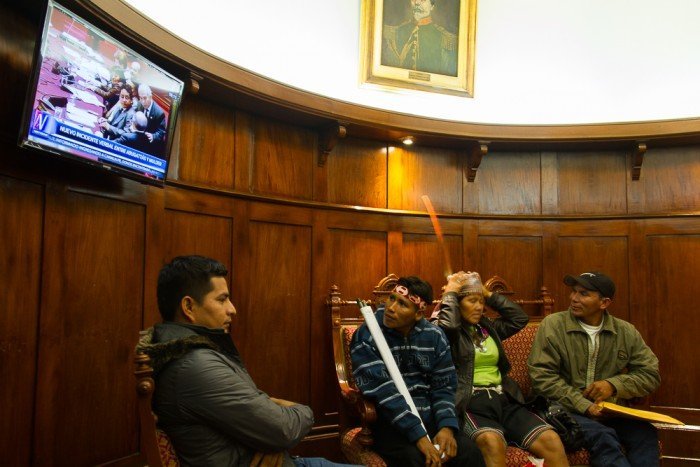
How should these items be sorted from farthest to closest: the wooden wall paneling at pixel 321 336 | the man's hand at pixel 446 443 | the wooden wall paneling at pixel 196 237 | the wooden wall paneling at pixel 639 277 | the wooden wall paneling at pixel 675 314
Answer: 1. the wooden wall paneling at pixel 639 277
2. the wooden wall paneling at pixel 675 314
3. the wooden wall paneling at pixel 321 336
4. the wooden wall paneling at pixel 196 237
5. the man's hand at pixel 446 443

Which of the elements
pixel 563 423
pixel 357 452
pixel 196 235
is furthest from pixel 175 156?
pixel 563 423

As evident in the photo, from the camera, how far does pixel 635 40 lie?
4.37m

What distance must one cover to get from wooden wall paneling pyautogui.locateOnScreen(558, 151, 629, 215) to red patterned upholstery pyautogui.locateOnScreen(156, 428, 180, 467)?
3743mm

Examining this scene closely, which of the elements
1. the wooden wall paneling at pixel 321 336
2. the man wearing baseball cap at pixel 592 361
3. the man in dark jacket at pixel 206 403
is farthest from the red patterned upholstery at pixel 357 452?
the man wearing baseball cap at pixel 592 361

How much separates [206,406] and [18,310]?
126 cm

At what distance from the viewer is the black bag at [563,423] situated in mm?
2650

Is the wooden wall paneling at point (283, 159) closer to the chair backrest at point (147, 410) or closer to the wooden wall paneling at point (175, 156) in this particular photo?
the wooden wall paneling at point (175, 156)

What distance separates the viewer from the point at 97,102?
233cm

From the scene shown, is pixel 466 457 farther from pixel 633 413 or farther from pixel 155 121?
pixel 155 121

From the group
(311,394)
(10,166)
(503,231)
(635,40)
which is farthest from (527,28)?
(10,166)

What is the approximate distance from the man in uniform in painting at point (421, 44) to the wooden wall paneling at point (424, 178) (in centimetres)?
66

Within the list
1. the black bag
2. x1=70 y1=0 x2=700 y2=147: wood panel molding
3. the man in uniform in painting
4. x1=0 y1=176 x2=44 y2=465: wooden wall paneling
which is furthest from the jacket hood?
the man in uniform in painting

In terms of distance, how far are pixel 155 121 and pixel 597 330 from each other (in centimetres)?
270

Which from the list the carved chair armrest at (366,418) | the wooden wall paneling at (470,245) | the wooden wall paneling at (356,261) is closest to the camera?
the carved chair armrest at (366,418)
